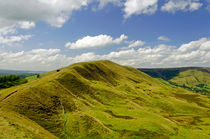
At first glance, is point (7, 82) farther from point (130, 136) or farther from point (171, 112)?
point (171, 112)

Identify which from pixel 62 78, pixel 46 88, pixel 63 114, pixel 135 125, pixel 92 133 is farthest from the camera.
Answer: pixel 62 78

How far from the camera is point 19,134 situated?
138ft

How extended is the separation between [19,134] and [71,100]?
48.1 meters

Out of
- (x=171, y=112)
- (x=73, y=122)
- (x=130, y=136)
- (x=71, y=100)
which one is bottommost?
(x=171, y=112)

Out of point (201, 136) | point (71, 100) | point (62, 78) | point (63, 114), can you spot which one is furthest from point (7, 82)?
point (201, 136)

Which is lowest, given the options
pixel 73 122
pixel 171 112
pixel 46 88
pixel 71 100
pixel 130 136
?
pixel 171 112

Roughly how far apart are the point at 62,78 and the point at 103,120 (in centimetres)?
5591

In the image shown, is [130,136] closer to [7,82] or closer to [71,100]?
[71,100]

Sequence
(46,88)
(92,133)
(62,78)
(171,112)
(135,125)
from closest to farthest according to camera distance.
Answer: (92,133) → (135,125) → (46,88) → (62,78) → (171,112)

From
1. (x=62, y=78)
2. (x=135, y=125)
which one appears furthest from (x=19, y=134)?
(x=62, y=78)

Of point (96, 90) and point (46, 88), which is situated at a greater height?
point (46, 88)

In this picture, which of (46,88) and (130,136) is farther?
(46,88)

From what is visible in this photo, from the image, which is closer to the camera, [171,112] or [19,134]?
[19,134]

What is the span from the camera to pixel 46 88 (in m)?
88.0
